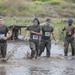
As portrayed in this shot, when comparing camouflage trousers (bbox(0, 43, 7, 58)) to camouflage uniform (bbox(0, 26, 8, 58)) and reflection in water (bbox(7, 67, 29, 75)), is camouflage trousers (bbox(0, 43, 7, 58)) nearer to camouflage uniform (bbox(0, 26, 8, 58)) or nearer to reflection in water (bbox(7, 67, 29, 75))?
camouflage uniform (bbox(0, 26, 8, 58))

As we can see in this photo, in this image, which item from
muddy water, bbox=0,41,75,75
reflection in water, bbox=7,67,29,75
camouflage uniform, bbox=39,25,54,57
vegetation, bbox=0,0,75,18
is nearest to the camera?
reflection in water, bbox=7,67,29,75

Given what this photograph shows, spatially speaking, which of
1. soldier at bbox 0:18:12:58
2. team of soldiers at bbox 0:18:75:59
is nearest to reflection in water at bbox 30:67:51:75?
team of soldiers at bbox 0:18:75:59

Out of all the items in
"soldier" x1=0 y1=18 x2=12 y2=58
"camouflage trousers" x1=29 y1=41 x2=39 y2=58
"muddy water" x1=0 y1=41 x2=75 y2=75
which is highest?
"soldier" x1=0 y1=18 x2=12 y2=58

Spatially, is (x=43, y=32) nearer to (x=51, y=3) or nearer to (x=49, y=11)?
(x=49, y=11)

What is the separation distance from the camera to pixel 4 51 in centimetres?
1541

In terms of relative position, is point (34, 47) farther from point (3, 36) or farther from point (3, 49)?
point (3, 36)

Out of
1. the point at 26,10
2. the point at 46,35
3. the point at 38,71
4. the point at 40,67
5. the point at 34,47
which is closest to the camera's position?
the point at 38,71

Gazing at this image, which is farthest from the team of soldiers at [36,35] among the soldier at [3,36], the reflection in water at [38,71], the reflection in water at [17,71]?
the reflection in water at [38,71]

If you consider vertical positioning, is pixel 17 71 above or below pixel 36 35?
below

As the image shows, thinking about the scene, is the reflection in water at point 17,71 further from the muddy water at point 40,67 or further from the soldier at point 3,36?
the soldier at point 3,36

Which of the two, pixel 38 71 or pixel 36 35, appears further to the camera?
pixel 36 35

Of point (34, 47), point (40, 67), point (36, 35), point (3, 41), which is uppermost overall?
point (36, 35)

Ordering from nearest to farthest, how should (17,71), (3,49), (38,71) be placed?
(17,71), (38,71), (3,49)

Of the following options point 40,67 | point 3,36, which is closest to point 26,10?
point 3,36
